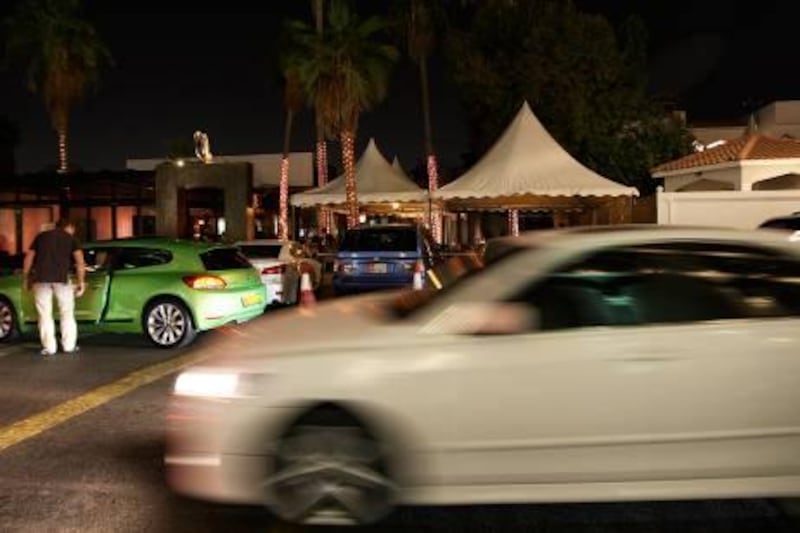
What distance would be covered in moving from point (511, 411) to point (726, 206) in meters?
19.4

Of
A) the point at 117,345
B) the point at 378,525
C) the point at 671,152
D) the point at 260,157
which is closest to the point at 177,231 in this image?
the point at 260,157

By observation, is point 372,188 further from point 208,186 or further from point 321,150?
point 321,150

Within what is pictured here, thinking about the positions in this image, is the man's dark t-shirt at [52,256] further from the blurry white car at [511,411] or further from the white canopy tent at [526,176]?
the white canopy tent at [526,176]

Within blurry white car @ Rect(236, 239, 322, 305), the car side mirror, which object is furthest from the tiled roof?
the car side mirror

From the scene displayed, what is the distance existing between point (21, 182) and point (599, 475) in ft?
96.1

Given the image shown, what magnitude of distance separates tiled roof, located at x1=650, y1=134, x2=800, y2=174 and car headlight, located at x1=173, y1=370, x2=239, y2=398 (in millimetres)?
22301

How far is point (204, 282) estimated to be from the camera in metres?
12.0

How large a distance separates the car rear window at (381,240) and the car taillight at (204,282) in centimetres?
515

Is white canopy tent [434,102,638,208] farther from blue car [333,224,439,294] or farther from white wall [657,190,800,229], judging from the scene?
blue car [333,224,439,294]

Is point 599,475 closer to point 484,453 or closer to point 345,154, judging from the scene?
point 484,453

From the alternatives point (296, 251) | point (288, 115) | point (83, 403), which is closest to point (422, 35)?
point (288, 115)

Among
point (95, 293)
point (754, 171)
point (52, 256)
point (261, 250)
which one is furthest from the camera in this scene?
point (754, 171)

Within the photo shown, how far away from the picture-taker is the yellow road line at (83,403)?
24.5ft

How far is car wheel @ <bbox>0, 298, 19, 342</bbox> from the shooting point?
42.0 ft
